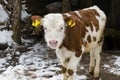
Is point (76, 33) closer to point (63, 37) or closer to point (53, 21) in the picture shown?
point (63, 37)

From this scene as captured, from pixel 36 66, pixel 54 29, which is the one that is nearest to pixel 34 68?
pixel 36 66

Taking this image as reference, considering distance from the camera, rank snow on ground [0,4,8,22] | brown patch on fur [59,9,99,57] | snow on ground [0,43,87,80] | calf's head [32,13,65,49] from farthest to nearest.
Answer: snow on ground [0,4,8,22] → snow on ground [0,43,87,80] → brown patch on fur [59,9,99,57] → calf's head [32,13,65,49]

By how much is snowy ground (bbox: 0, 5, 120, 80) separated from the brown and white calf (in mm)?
655

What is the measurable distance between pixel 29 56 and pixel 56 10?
2.99 meters

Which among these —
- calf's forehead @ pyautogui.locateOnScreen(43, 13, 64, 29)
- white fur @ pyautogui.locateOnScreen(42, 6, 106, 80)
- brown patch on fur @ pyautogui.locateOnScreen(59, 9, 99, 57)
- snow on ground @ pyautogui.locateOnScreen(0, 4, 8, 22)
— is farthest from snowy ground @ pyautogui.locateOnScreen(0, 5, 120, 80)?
calf's forehead @ pyautogui.locateOnScreen(43, 13, 64, 29)

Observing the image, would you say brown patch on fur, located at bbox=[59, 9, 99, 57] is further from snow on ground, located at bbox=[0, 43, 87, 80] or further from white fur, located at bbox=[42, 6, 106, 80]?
snow on ground, located at bbox=[0, 43, 87, 80]

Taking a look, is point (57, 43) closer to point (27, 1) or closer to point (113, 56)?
point (113, 56)

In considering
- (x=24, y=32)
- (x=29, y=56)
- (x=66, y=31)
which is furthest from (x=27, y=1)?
(x=66, y=31)

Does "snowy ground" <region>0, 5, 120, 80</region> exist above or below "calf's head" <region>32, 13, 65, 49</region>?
below

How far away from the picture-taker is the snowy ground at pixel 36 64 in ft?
23.9

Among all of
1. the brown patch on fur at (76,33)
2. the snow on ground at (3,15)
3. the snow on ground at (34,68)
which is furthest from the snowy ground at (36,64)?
the snow on ground at (3,15)

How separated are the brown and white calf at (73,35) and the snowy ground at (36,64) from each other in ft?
2.15

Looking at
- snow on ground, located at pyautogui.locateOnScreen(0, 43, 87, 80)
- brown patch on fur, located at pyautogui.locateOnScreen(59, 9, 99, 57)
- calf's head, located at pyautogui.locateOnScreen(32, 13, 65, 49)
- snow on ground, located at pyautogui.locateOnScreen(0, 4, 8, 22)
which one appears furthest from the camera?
snow on ground, located at pyautogui.locateOnScreen(0, 4, 8, 22)

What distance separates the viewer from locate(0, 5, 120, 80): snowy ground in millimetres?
7285
